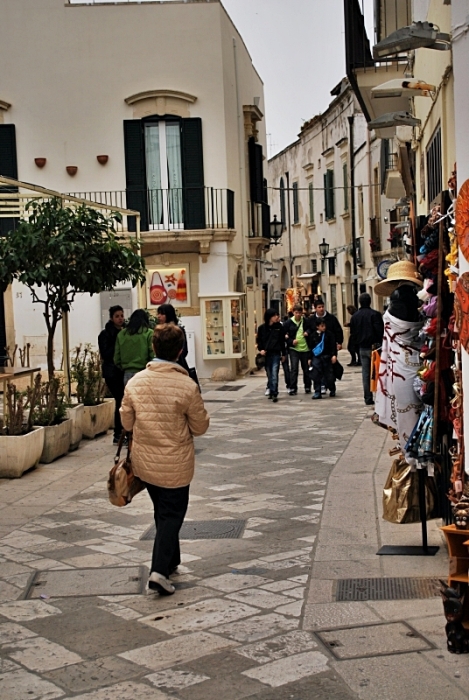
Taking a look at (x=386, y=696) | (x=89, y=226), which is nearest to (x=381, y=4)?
(x=89, y=226)

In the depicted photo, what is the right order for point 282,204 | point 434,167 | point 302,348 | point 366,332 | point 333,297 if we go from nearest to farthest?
point 434,167
point 366,332
point 302,348
point 333,297
point 282,204

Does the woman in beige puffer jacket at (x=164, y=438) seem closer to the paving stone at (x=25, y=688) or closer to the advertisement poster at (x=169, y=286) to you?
the paving stone at (x=25, y=688)

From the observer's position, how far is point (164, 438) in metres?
6.59

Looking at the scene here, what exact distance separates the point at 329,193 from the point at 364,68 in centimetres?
2755

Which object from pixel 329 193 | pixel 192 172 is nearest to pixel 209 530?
pixel 192 172

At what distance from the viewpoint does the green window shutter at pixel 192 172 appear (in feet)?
→ 84.3

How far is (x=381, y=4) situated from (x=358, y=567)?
1102 cm

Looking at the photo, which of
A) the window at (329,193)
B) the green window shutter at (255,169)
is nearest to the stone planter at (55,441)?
the green window shutter at (255,169)

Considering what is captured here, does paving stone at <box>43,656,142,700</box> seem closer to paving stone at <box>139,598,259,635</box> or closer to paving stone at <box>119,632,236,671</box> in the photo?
paving stone at <box>119,632,236,671</box>

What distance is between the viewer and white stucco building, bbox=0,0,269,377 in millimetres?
25609

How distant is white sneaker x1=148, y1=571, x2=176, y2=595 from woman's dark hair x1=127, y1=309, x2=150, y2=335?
6.24 m

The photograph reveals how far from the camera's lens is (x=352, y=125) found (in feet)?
121

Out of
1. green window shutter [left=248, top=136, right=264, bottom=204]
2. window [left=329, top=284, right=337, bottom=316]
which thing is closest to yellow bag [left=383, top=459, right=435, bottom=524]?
green window shutter [left=248, top=136, right=264, bottom=204]

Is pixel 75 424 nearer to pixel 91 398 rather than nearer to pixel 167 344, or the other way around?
pixel 91 398
